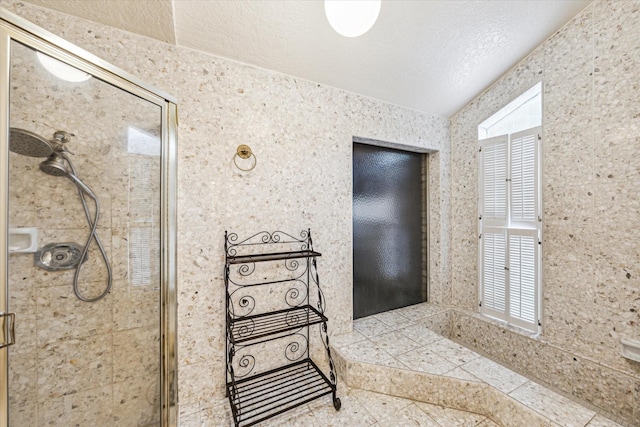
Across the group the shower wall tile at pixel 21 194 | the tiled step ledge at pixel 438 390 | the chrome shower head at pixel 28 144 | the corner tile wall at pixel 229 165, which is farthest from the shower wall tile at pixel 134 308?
the tiled step ledge at pixel 438 390

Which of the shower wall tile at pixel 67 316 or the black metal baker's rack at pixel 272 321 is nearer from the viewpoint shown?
the shower wall tile at pixel 67 316

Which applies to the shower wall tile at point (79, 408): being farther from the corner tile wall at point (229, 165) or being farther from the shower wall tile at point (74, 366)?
the corner tile wall at point (229, 165)

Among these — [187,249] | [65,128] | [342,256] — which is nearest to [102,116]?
[65,128]

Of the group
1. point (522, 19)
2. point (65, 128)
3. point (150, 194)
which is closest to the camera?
point (65, 128)

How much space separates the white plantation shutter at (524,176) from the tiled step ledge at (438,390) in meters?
1.18

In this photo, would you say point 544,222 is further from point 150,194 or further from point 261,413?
point 150,194

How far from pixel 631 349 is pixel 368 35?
2.24 meters

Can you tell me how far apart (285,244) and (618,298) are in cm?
192

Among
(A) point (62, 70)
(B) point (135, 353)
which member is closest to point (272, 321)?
(B) point (135, 353)

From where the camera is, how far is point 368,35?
54.3 inches

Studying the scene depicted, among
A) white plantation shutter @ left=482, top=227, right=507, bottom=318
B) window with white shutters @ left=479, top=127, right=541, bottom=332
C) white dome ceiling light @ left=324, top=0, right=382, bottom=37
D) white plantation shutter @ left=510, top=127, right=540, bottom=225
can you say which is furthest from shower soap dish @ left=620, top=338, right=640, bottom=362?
white dome ceiling light @ left=324, top=0, right=382, bottom=37

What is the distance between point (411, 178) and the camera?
88.5 inches

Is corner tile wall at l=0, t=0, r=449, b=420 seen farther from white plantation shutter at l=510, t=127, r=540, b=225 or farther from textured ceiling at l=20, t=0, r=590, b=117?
white plantation shutter at l=510, t=127, r=540, b=225

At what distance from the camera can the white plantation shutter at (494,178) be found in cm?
185
